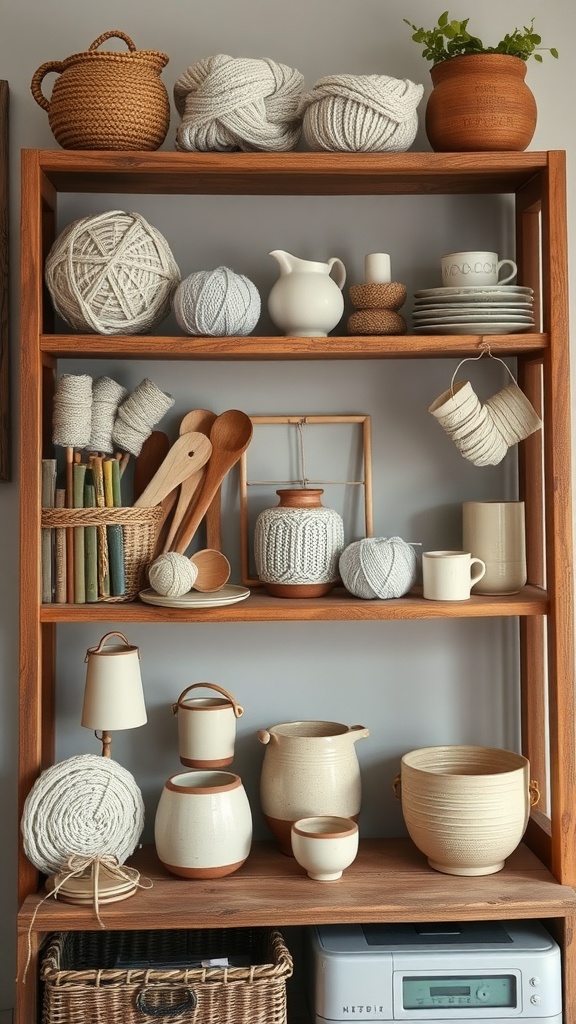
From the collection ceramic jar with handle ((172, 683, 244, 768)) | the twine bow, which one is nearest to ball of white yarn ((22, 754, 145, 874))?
the twine bow

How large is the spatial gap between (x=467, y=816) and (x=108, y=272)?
103cm

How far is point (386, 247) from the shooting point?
6.16ft

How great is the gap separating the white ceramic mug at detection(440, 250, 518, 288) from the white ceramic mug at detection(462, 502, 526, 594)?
380 mm

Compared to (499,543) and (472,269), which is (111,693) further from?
(472,269)

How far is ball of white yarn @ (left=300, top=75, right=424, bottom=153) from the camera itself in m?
1.60

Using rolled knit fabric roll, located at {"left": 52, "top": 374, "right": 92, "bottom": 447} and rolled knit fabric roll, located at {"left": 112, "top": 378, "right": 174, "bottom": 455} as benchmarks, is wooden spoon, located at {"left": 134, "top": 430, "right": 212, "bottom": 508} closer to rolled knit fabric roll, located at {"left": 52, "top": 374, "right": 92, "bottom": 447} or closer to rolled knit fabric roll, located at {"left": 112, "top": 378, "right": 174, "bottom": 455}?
rolled knit fabric roll, located at {"left": 112, "top": 378, "right": 174, "bottom": 455}

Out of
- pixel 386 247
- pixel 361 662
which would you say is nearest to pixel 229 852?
pixel 361 662

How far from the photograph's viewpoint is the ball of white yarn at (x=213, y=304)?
161cm

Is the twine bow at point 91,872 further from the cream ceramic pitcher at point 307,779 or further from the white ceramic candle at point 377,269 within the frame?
the white ceramic candle at point 377,269

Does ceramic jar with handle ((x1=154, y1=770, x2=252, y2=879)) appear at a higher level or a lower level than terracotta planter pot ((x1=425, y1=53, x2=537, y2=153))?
lower

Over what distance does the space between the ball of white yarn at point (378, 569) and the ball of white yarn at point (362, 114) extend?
0.64m

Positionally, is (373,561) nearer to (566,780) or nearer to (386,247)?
(566,780)

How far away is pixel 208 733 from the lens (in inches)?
69.0

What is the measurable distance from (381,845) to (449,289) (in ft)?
3.21
